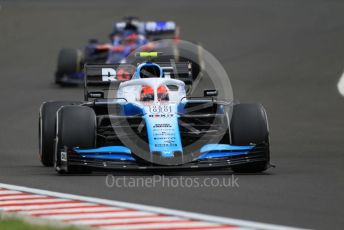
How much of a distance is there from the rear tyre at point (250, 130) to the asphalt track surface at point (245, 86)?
0.23m

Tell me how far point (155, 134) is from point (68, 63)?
43.4ft

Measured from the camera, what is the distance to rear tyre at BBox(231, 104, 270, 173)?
13047mm

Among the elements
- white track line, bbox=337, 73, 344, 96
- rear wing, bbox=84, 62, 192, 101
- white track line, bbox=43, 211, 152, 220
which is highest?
rear wing, bbox=84, 62, 192, 101

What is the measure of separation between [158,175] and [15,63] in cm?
1796

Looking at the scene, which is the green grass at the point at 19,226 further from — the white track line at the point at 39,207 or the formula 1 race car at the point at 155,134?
the formula 1 race car at the point at 155,134

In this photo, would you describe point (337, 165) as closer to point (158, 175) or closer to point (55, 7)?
point (158, 175)

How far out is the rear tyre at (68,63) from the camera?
25.8m

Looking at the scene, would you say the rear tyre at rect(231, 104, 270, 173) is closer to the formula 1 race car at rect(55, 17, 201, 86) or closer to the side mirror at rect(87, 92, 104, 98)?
the side mirror at rect(87, 92, 104, 98)

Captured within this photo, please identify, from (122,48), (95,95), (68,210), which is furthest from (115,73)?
(122,48)

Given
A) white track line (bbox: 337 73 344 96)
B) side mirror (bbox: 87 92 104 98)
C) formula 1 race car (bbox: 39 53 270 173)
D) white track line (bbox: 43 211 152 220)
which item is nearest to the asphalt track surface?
white track line (bbox: 337 73 344 96)

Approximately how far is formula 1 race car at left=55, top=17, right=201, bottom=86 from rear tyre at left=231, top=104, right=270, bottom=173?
32.9 feet

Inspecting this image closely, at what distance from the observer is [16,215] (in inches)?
379

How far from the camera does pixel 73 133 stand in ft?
42.3

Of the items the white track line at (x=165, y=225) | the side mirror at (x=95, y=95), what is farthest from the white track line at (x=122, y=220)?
the side mirror at (x=95, y=95)
